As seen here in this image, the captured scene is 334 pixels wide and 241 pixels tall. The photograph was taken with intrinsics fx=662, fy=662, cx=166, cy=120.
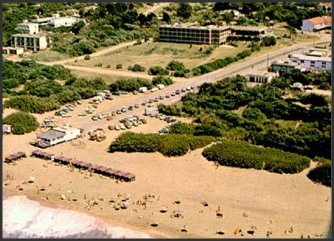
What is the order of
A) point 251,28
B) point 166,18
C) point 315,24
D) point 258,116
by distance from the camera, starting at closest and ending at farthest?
1. point 258,116
2. point 251,28
3. point 315,24
4. point 166,18

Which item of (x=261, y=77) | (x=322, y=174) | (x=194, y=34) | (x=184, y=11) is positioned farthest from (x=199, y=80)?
(x=184, y=11)

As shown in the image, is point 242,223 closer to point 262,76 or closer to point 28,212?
point 28,212

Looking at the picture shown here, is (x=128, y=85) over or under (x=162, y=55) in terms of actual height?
under

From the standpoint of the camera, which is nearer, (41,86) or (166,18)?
(41,86)

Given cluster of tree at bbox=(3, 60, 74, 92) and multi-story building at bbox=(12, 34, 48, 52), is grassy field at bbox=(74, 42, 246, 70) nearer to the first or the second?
cluster of tree at bbox=(3, 60, 74, 92)

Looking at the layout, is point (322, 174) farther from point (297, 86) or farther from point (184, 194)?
point (297, 86)

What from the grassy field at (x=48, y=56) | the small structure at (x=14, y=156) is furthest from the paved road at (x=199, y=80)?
the grassy field at (x=48, y=56)

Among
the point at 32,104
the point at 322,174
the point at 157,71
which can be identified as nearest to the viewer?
the point at 322,174

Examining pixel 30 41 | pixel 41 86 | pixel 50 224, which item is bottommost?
pixel 50 224

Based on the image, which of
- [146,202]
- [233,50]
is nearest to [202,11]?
[233,50]
